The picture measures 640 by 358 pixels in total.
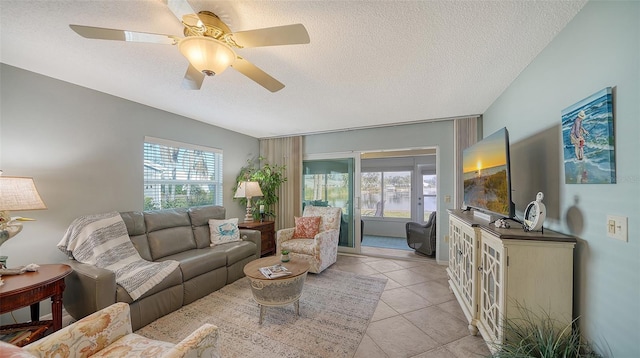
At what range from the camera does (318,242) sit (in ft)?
11.5

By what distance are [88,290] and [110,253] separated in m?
0.53

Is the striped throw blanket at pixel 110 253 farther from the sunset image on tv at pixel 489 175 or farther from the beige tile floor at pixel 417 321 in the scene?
the sunset image on tv at pixel 489 175

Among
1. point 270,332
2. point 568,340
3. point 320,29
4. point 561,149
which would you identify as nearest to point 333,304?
point 270,332

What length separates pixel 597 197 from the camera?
135 cm

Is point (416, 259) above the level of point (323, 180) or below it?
below

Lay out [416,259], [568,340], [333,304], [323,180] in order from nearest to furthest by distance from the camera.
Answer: [568,340]
[333,304]
[416,259]
[323,180]

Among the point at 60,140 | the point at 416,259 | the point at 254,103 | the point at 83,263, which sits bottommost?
the point at 416,259

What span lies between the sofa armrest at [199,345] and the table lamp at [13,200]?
67.3 inches

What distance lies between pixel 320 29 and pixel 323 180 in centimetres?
348

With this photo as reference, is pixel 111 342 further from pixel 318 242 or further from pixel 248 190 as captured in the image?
pixel 248 190

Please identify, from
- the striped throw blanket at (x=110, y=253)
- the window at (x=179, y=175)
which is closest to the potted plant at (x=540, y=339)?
the striped throw blanket at (x=110, y=253)

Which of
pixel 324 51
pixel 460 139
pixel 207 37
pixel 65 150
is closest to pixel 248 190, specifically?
pixel 65 150

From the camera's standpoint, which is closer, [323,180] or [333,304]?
[333,304]

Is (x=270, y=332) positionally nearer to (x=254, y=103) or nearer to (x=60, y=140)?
(x=254, y=103)
